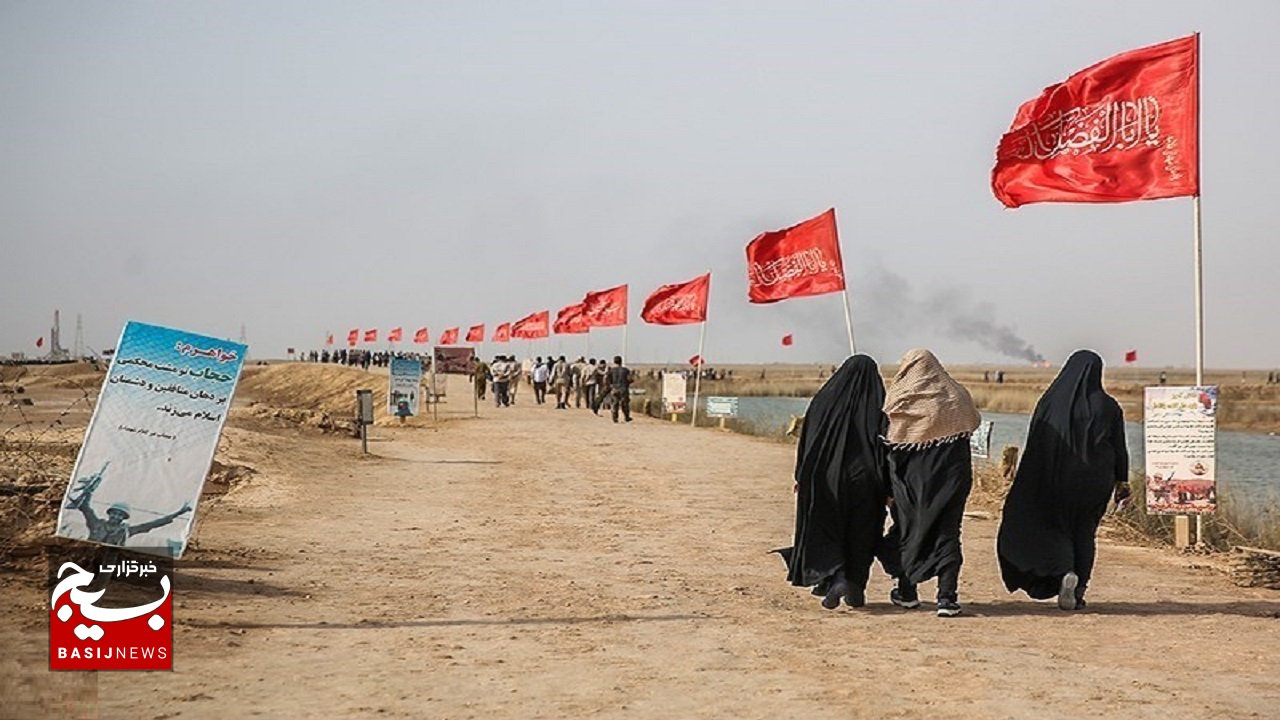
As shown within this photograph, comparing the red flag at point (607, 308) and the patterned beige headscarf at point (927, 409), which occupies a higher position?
the red flag at point (607, 308)

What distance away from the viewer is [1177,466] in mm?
11039

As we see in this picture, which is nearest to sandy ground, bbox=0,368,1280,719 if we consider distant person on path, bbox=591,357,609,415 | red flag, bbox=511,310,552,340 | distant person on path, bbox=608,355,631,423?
distant person on path, bbox=608,355,631,423

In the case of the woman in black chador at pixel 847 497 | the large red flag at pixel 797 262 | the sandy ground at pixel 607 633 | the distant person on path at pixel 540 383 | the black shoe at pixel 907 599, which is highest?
the large red flag at pixel 797 262

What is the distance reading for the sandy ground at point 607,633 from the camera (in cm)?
585

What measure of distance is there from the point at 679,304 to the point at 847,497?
988 inches

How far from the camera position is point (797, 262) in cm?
2288

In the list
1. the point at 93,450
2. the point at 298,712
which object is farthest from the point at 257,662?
the point at 93,450

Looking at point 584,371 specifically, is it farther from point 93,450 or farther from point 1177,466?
point 93,450

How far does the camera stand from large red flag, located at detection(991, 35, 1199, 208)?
37.2 ft

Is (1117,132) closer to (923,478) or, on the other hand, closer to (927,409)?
(927,409)

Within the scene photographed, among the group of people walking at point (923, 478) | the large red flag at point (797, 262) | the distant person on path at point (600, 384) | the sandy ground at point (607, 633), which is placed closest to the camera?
the sandy ground at point (607, 633)

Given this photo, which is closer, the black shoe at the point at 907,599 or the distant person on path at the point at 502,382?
the black shoe at the point at 907,599

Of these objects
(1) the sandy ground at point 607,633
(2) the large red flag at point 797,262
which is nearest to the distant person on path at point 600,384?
(2) the large red flag at point 797,262

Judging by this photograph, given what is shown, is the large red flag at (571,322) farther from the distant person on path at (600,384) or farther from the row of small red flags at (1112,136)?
the row of small red flags at (1112,136)
